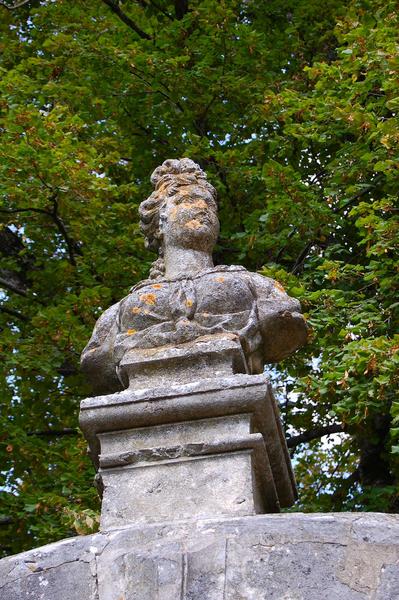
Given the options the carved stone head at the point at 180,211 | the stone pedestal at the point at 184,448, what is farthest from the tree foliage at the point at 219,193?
the stone pedestal at the point at 184,448

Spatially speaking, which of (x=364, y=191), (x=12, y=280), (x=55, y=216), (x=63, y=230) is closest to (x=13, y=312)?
(x=12, y=280)

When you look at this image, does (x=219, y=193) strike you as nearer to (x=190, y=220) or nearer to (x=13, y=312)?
(x=13, y=312)

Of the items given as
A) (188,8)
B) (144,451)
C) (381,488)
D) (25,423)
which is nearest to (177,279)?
(144,451)

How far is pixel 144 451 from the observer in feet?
15.4

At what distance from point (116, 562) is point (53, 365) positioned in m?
5.82

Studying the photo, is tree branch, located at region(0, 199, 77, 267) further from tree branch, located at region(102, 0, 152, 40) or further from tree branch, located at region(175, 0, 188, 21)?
tree branch, located at region(175, 0, 188, 21)

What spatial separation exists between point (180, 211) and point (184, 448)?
147cm

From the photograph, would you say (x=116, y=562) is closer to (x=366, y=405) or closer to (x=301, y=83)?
(x=366, y=405)

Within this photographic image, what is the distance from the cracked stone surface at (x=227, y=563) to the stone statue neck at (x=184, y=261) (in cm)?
152

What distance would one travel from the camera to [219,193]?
11391 mm

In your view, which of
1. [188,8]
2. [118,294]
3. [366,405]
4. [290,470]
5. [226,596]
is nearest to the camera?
[226,596]

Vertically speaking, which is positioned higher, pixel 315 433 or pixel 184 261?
pixel 315 433

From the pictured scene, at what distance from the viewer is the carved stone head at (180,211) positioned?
5.64 m

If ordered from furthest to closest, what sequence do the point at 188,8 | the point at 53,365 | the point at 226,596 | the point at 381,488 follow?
the point at 188,8 → the point at 53,365 → the point at 381,488 → the point at 226,596
